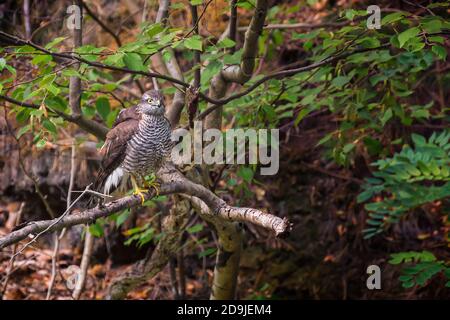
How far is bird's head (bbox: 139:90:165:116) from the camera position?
3857 mm

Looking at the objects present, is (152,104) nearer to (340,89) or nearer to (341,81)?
(341,81)

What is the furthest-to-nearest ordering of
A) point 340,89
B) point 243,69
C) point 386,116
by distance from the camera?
1. point 340,89
2. point 386,116
3. point 243,69

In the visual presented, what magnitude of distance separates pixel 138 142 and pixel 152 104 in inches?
10.5

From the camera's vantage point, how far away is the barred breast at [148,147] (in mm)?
3799

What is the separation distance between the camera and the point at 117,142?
3.79 metres

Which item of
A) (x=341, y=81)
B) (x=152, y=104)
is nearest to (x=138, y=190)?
(x=152, y=104)

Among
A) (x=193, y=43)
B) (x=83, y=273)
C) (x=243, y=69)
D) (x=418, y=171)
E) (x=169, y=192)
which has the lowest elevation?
(x=83, y=273)

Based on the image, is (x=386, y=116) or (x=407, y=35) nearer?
(x=407, y=35)

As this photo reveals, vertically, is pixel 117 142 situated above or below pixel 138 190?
above

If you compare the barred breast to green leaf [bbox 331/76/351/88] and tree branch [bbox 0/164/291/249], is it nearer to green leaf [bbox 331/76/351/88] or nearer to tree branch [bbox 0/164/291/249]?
Result: tree branch [bbox 0/164/291/249]
